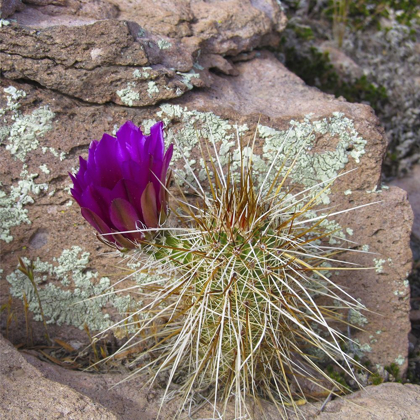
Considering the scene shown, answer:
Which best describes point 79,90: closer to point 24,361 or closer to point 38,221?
point 38,221

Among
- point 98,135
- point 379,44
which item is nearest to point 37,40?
point 98,135

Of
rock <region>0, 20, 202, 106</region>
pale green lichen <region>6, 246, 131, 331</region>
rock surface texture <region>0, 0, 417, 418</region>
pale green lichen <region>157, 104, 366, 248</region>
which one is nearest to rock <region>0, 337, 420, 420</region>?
rock surface texture <region>0, 0, 417, 418</region>

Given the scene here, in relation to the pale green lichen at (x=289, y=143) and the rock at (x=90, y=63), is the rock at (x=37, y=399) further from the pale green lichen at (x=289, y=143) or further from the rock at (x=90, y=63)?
the rock at (x=90, y=63)

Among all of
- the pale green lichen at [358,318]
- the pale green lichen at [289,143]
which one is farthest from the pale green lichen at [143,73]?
the pale green lichen at [358,318]

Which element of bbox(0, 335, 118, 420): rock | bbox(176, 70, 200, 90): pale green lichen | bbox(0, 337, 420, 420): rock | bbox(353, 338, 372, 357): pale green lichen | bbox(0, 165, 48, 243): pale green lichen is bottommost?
bbox(353, 338, 372, 357): pale green lichen

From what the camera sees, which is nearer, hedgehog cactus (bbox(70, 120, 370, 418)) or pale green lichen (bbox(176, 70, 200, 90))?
hedgehog cactus (bbox(70, 120, 370, 418))

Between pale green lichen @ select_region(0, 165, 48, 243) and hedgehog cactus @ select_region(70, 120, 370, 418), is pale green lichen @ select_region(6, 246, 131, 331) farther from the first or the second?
hedgehog cactus @ select_region(70, 120, 370, 418)

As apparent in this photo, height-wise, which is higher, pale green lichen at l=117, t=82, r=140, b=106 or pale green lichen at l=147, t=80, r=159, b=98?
pale green lichen at l=147, t=80, r=159, b=98
